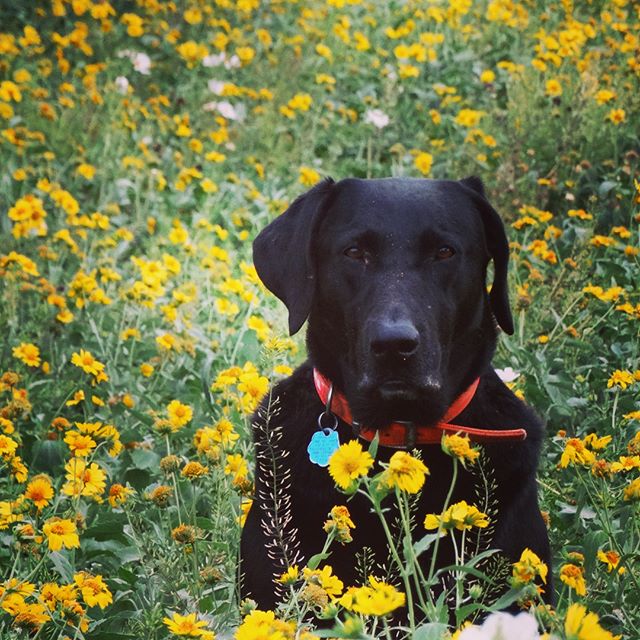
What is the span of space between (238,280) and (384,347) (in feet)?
8.06

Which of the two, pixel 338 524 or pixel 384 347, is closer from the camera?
pixel 338 524

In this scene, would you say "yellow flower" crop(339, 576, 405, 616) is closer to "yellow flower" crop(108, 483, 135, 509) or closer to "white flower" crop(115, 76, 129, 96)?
"yellow flower" crop(108, 483, 135, 509)

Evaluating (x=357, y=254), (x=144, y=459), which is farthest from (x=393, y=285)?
(x=144, y=459)

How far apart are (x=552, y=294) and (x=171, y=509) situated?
184 centimetres

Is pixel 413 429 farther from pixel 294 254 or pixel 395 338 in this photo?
pixel 294 254

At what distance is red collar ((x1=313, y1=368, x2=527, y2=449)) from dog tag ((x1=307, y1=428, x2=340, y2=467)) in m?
0.06

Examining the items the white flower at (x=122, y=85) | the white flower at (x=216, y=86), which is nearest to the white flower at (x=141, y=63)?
the white flower at (x=122, y=85)

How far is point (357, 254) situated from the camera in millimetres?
2799

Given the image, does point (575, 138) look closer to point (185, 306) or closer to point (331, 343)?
point (185, 306)

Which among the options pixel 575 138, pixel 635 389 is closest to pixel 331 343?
pixel 635 389

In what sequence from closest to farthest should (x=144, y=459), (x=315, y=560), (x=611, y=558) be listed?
(x=315, y=560)
(x=611, y=558)
(x=144, y=459)

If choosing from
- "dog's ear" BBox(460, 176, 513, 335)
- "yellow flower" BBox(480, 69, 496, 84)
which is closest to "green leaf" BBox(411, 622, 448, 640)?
"dog's ear" BBox(460, 176, 513, 335)

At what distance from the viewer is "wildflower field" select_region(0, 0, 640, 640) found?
90.1 inches

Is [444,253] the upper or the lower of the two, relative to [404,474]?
lower
